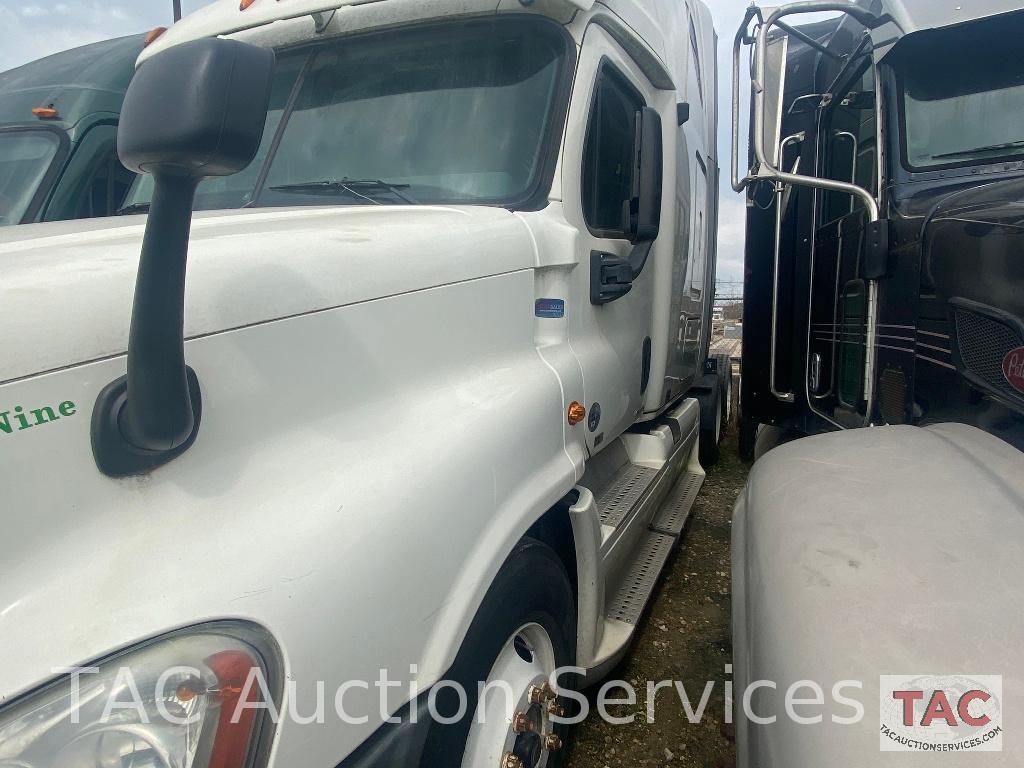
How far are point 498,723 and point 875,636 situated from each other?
34.9 inches

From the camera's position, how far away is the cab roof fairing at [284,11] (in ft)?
7.17

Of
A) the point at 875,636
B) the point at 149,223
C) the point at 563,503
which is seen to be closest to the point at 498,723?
the point at 563,503

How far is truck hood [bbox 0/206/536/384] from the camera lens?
3.28ft

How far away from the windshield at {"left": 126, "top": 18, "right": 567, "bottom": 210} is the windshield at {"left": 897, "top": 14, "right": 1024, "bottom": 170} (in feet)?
5.36

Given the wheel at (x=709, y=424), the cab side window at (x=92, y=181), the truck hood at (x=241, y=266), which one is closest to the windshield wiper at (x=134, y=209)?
the truck hood at (x=241, y=266)

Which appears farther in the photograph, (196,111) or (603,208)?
(603,208)

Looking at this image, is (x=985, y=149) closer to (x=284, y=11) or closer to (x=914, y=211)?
(x=914, y=211)

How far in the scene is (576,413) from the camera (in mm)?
2125

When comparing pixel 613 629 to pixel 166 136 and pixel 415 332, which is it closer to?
pixel 415 332

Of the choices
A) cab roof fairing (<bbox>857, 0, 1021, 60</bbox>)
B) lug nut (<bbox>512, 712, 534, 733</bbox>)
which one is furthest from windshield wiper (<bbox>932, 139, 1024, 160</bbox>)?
lug nut (<bbox>512, 712, 534, 733</bbox>)

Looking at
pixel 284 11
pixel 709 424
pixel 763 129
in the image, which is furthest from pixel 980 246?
pixel 709 424

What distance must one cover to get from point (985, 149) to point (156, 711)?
10.6 feet

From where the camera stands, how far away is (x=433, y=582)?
1.31 m

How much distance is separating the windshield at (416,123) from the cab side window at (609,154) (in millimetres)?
271
